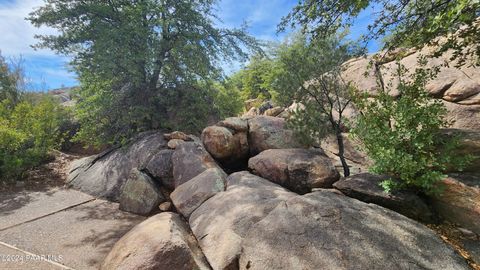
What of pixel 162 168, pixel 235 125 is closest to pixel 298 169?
pixel 235 125

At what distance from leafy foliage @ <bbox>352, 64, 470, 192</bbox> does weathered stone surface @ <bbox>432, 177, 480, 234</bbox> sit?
0.74 ft

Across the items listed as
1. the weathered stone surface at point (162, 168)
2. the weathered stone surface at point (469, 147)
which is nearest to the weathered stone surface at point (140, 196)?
the weathered stone surface at point (162, 168)

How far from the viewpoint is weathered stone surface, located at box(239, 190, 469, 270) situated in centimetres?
277

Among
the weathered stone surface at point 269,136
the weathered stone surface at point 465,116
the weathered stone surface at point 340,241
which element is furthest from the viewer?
the weathered stone surface at point 269,136

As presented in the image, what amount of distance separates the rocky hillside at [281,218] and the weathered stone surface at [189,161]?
3 centimetres

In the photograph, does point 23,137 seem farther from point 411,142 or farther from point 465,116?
point 465,116

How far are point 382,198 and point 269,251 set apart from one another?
2319 mm

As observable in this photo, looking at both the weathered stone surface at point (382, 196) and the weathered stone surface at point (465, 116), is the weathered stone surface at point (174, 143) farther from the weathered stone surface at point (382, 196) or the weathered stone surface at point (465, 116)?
the weathered stone surface at point (465, 116)

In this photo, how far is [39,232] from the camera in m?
4.46

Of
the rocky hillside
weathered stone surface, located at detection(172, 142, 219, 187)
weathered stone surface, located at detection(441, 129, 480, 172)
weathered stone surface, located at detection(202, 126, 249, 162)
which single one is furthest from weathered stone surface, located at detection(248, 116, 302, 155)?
weathered stone surface, located at detection(441, 129, 480, 172)

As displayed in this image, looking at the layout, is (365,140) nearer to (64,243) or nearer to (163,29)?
(64,243)

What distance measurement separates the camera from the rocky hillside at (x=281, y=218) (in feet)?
9.48

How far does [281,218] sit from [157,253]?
5.59ft

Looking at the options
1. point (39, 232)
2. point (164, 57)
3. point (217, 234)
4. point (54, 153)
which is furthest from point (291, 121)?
point (54, 153)
